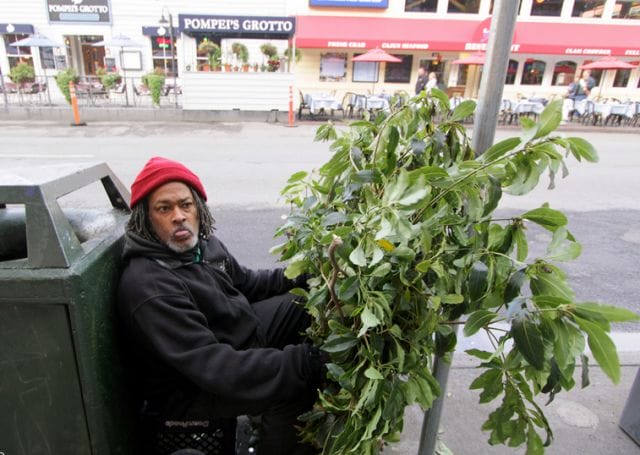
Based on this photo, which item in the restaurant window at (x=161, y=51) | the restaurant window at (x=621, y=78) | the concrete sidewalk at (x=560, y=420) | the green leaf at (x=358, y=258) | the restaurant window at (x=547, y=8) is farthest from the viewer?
the restaurant window at (x=621, y=78)

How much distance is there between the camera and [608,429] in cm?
231

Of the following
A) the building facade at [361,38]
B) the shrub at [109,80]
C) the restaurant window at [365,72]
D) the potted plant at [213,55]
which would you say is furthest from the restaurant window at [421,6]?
the shrub at [109,80]

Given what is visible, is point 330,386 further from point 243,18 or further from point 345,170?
point 243,18

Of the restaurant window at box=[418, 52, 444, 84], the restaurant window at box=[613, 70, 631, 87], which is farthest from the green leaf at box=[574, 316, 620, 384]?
the restaurant window at box=[613, 70, 631, 87]

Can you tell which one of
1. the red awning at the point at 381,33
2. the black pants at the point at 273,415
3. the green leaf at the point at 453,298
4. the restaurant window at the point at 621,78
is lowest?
the black pants at the point at 273,415

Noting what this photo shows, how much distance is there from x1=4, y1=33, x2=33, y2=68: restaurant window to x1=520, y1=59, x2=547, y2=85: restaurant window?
863 inches

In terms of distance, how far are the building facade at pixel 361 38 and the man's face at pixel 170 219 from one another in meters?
16.3

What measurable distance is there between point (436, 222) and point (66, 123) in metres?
14.6

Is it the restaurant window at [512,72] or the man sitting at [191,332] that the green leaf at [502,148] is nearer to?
the man sitting at [191,332]

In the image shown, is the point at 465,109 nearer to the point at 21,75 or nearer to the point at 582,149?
the point at 582,149

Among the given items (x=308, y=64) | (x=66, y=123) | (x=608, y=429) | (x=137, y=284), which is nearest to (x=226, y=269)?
(x=137, y=284)

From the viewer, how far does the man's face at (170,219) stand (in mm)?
1710

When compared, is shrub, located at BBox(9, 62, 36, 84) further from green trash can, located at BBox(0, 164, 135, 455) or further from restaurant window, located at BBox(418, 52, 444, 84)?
green trash can, located at BBox(0, 164, 135, 455)

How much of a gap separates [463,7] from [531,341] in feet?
72.0
